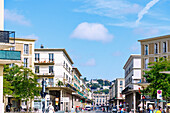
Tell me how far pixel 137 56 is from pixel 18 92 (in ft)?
149

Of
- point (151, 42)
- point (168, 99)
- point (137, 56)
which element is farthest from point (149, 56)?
point (168, 99)

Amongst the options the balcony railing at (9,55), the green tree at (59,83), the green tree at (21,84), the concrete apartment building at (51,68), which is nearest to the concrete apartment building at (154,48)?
the green tree at (59,83)

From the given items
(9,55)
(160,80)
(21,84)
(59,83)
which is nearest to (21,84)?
(21,84)

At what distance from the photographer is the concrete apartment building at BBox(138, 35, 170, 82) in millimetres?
73250

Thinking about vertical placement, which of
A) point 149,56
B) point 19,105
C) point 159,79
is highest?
point 149,56

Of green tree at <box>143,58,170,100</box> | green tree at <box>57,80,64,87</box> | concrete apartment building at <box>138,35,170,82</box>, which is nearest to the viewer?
green tree at <box>143,58,170,100</box>

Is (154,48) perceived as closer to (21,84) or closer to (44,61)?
(44,61)

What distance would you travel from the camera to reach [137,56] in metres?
93.8

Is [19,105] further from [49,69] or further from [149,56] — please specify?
[149,56]

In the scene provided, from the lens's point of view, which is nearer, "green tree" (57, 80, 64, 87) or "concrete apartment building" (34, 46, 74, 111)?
"green tree" (57, 80, 64, 87)

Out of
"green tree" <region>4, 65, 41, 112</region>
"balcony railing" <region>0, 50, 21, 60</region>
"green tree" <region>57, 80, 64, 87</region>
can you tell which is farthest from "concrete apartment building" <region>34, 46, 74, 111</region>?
"balcony railing" <region>0, 50, 21, 60</region>

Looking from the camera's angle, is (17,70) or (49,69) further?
(49,69)

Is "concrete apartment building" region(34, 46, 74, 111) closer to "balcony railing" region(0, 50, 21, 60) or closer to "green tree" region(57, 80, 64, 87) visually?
"green tree" region(57, 80, 64, 87)

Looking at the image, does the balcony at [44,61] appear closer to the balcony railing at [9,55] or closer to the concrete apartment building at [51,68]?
the concrete apartment building at [51,68]
